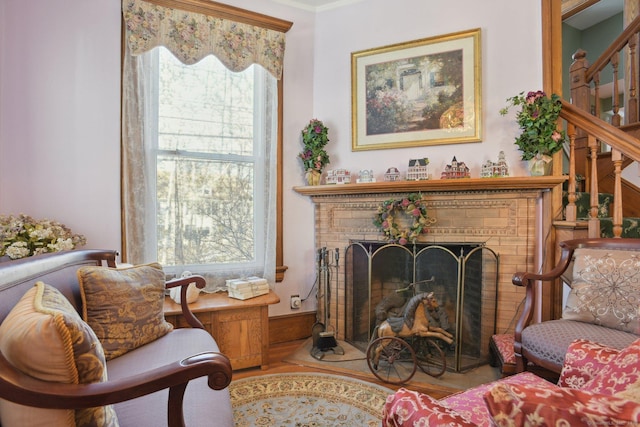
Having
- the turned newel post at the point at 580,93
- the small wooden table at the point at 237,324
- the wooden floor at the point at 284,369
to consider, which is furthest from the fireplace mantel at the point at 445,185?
the wooden floor at the point at 284,369

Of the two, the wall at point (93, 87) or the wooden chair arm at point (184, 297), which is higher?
the wall at point (93, 87)

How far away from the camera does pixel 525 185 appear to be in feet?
7.91

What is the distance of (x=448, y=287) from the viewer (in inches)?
104

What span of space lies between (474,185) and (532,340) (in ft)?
3.61

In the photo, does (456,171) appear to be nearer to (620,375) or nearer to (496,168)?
(496,168)

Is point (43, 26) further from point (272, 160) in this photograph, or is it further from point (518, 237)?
point (518, 237)

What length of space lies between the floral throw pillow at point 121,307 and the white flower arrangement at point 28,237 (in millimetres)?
731

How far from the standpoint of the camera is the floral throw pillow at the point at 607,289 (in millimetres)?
1745

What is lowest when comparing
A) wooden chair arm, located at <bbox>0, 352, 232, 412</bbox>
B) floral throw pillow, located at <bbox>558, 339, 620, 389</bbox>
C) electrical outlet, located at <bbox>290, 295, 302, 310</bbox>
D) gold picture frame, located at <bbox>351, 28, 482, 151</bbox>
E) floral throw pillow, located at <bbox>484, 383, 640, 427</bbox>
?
electrical outlet, located at <bbox>290, 295, 302, 310</bbox>

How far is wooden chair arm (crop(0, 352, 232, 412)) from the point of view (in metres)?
0.77

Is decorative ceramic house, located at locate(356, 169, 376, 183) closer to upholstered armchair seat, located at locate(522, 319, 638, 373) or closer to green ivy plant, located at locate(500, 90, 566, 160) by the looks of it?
green ivy plant, located at locate(500, 90, 566, 160)

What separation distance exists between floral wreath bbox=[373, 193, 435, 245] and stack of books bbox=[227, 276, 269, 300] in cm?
102

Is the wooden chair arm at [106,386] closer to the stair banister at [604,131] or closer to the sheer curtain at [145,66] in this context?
the sheer curtain at [145,66]

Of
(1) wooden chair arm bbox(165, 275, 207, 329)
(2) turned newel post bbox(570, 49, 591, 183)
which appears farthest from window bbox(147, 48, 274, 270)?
(2) turned newel post bbox(570, 49, 591, 183)
